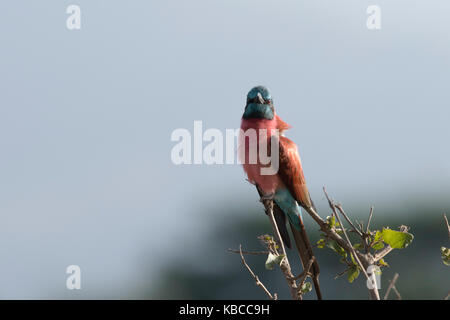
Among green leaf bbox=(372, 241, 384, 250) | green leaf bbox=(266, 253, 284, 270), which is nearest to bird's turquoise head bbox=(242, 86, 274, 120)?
green leaf bbox=(266, 253, 284, 270)

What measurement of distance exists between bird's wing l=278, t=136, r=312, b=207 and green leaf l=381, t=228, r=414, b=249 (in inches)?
83.6

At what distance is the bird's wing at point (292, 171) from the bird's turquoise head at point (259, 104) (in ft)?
0.81

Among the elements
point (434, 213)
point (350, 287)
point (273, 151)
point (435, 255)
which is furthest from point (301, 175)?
point (434, 213)

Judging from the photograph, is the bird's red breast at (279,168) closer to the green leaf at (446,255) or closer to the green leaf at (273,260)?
the green leaf at (273,260)

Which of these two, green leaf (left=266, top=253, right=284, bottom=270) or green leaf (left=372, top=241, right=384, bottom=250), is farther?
green leaf (left=266, top=253, right=284, bottom=270)

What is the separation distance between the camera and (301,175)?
577 cm

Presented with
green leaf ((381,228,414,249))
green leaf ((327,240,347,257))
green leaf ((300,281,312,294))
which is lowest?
green leaf ((300,281,312,294))

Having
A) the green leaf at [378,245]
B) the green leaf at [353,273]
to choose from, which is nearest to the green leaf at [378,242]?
the green leaf at [378,245]

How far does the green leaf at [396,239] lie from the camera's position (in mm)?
3441

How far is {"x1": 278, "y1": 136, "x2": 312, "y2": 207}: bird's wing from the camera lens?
562 cm

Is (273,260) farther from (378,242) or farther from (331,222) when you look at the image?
(378,242)

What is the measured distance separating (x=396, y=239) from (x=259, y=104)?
248cm

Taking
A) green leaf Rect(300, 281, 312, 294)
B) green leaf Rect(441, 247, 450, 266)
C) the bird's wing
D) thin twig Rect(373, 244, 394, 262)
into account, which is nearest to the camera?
thin twig Rect(373, 244, 394, 262)

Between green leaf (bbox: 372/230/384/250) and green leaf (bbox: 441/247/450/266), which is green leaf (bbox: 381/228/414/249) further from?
green leaf (bbox: 441/247/450/266)
